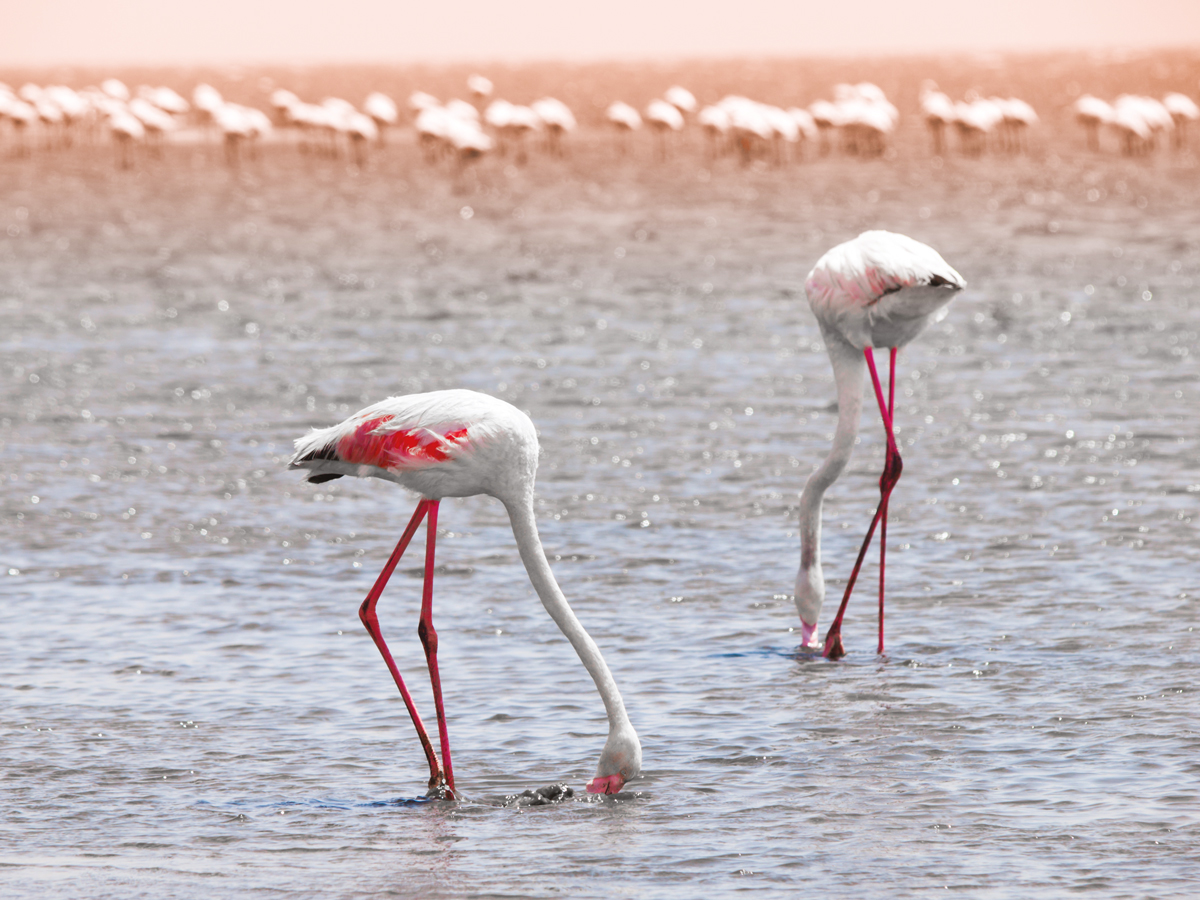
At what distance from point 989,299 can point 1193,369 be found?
3804 millimetres

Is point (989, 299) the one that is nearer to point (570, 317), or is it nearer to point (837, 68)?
point (570, 317)

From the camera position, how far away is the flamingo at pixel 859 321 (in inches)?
281

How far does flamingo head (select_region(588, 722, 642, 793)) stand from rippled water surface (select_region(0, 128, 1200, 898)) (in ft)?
0.36

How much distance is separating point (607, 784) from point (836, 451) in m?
2.18

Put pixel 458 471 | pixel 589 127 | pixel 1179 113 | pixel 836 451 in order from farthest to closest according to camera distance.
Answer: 1. pixel 589 127
2. pixel 1179 113
3. pixel 836 451
4. pixel 458 471

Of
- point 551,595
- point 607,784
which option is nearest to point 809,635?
point 607,784

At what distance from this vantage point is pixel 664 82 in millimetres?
77688

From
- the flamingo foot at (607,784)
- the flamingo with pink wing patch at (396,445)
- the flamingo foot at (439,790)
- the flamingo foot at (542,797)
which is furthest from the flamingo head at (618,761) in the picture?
the flamingo with pink wing patch at (396,445)

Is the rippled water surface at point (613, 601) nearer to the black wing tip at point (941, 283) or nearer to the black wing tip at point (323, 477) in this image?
the black wing tip at point (323, 477)

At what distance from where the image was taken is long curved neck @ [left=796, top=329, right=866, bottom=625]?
7.54 m

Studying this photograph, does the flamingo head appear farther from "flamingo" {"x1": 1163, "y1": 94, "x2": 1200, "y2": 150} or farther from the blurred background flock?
"flamingo" {"x1": 1163, "y1": 94, "x2": 1200, "y2": 150}

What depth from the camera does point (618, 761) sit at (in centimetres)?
584

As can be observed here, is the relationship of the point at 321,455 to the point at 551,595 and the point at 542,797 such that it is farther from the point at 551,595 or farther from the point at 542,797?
the point at 542,797

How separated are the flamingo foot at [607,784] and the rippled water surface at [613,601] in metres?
0.10
